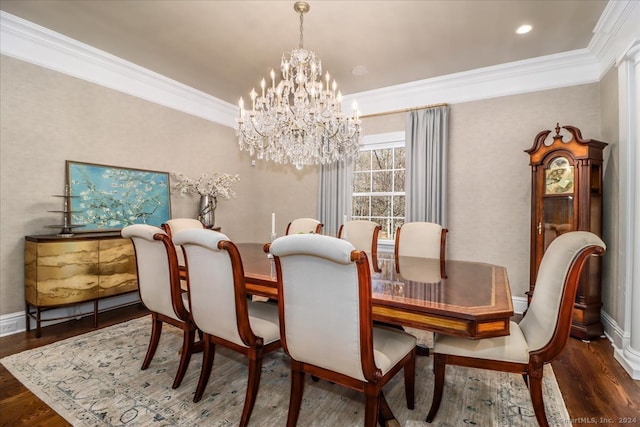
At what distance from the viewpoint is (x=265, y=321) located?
1.85 m

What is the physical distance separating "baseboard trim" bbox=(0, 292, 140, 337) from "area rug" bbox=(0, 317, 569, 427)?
62 centimetres

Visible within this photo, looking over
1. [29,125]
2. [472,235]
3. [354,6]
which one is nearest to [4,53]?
[29,125]

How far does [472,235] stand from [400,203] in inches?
39.7

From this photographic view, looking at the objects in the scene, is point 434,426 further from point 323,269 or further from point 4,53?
point 4,53

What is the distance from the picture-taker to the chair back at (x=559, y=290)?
1.38 metres

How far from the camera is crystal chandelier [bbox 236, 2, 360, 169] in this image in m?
2.57

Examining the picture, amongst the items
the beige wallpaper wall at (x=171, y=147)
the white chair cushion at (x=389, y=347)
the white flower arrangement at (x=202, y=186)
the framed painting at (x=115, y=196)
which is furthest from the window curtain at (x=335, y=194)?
the white chair cushion at (x=389, y=347)

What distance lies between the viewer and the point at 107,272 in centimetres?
306

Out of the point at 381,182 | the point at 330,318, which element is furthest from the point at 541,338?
the point at 381,182

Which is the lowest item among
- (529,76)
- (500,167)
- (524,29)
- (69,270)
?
(69,270)

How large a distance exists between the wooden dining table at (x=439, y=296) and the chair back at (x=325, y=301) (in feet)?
0.75

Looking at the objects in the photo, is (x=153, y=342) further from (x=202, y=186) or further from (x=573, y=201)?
(x=573, y=201)

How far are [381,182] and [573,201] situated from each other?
2176 mm

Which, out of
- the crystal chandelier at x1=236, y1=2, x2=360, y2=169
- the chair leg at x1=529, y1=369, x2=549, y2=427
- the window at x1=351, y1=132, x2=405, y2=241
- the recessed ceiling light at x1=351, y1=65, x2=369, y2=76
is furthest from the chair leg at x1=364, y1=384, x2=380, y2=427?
the recessed ceiling light at x1=351, y1=65, x2=369, y2=76
